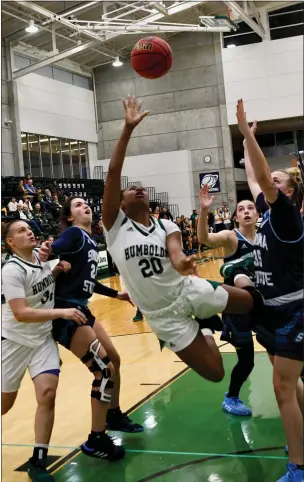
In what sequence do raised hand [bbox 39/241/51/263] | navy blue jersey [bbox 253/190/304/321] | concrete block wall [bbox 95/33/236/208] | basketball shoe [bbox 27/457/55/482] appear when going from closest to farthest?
navy blue jersey [bbox 253/190/304/321] → basketball shoe [bbox 27/457/55/482] → raised hand [bbox 39/241/51/263] → concrete block wall [bbox 95/33/236/208]

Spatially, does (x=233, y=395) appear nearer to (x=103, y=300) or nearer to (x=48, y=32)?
(x=103, y=300)

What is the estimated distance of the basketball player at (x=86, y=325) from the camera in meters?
3.65

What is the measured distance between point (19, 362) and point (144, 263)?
114 cm

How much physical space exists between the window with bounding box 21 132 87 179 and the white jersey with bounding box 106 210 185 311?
18661 mm

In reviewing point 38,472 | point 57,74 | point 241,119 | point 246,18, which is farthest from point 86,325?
point 57,74

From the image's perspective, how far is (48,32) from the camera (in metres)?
20.5

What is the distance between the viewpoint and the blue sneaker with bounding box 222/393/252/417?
167 inches

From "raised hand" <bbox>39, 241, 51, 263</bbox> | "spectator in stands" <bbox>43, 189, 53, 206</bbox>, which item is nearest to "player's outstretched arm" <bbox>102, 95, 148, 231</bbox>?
"raised hand" <bbox>39, 241, 51, 263</bbox>

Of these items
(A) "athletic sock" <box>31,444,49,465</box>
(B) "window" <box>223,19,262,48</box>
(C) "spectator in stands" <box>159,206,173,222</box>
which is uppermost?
(B) "window" <box>223,19,262,48</box>

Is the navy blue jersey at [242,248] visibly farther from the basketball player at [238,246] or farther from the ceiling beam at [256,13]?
the ceiling beam at [256,13]

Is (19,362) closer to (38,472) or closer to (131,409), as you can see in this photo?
(38,472)

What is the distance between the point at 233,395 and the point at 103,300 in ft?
23.2

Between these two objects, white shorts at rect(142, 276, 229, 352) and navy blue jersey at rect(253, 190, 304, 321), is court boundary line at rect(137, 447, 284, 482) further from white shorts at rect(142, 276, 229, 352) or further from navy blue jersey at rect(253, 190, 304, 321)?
navy blue jersey at rect(253, 190, 304, 321)

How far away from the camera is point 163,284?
10.2ft
